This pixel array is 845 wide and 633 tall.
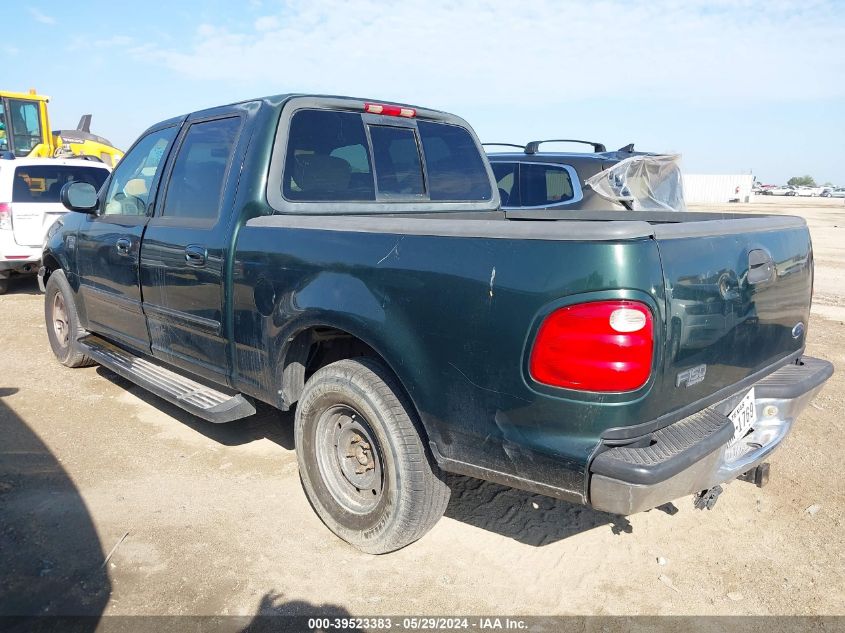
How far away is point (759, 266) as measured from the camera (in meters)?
2.60

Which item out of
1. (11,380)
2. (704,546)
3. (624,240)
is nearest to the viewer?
(624,240)

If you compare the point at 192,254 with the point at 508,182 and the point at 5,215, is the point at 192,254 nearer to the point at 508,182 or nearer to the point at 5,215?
the point at 508,182

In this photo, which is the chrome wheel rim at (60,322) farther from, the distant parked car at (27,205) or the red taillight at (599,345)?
the red taillight at (599,345)

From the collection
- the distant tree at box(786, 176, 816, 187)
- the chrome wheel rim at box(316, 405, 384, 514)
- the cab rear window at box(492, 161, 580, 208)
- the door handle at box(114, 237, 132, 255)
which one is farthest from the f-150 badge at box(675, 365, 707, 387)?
the distant tree at box(786, 176, 816, 187)

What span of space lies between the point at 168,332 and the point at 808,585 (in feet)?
11.5

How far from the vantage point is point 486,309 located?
7.45 feet

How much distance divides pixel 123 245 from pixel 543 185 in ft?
14.2

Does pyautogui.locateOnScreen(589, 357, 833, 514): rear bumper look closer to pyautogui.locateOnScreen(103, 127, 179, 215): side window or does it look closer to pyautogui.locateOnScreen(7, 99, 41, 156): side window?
pyautogui.locateOnScreen(103, 127, 179, 215): side window

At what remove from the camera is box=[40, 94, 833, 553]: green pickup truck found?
214 cm

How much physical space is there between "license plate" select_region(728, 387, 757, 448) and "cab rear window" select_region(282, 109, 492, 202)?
2098mm

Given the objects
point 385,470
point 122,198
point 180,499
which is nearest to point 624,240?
point 385,470

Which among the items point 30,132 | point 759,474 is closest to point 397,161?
point 759,474

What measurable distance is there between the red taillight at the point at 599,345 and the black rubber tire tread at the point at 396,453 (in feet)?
2.58

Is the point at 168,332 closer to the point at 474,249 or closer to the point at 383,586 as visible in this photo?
the point at 383,586
